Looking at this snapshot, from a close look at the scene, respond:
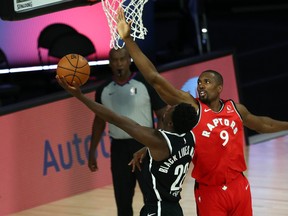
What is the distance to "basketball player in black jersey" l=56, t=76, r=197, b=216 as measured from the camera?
18.8 feet

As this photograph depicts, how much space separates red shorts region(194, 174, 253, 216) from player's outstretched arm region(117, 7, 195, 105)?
2.47 ft

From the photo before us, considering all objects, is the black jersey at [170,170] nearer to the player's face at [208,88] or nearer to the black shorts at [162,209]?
the black shorts at [162,209]

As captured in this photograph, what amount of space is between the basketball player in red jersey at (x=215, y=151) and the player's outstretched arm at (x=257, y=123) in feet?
0.42

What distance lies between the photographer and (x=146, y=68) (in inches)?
249

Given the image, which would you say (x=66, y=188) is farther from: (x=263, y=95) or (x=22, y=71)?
(x=263, y=95)

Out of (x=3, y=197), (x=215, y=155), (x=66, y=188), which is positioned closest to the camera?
(x=215, y=155)

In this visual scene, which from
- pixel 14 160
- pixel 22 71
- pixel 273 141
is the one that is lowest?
pixel 273 141

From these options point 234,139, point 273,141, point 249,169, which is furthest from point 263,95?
point 234,139

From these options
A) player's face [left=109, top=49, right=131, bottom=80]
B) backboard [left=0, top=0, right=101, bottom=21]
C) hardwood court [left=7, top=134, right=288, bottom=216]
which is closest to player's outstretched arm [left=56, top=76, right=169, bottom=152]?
player's face [left=109, top=49, right=131, bottom=80]

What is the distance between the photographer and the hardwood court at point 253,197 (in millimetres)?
9250

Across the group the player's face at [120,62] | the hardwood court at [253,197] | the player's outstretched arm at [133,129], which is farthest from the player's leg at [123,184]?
the player's outstretched arm at [133,129]

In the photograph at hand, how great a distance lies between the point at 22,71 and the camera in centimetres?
1120

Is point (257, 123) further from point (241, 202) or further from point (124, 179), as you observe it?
point (124, 179)

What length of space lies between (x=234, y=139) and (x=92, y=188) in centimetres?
409
